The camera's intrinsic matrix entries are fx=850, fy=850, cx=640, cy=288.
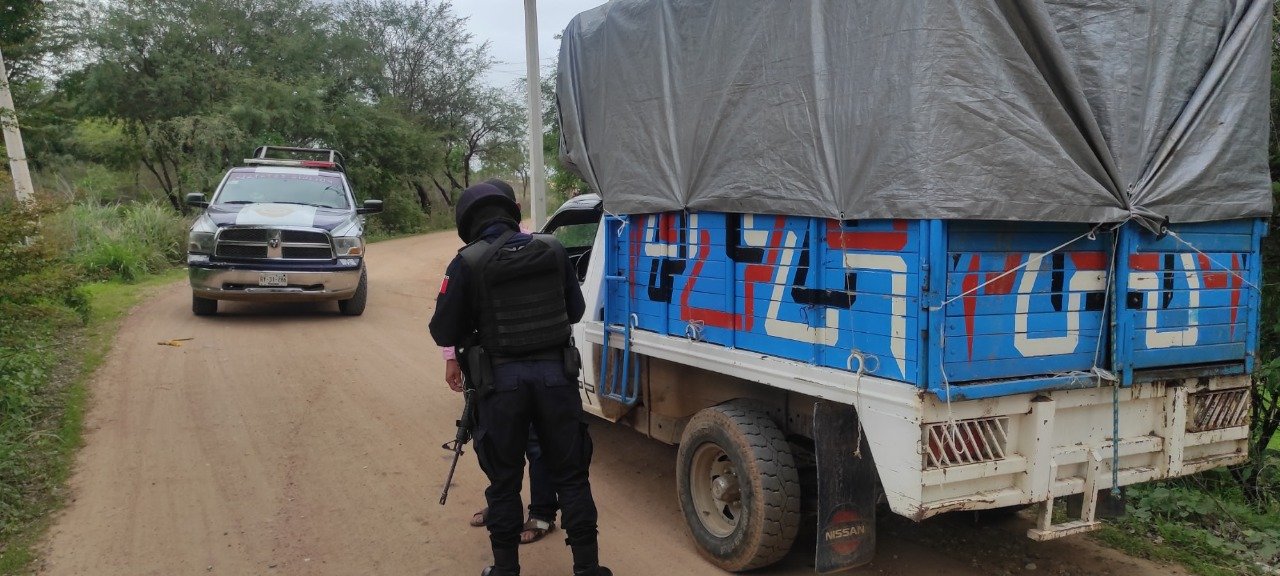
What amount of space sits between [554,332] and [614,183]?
1564 mm

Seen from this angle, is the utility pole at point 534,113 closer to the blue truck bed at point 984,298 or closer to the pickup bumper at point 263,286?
the pickup bumper at point 263,286

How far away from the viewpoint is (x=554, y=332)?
3744 millimetres

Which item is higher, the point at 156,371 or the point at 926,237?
the point at 926,237

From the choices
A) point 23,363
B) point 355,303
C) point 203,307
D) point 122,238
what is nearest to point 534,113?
point 355,303

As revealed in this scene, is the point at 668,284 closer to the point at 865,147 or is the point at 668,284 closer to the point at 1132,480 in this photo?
the point at 865,147

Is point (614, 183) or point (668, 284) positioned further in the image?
point (614, 183)

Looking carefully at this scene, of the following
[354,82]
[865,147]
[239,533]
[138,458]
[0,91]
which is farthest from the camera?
[354,82]

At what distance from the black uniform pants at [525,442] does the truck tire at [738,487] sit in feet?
2.23

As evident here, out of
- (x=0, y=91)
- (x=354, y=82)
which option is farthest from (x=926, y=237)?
(x=354, y=82)

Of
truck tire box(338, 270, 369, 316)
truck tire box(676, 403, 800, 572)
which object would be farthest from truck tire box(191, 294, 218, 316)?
truck tire box(676, 403, 800, 572)

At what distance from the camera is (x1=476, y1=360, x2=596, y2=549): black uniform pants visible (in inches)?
144

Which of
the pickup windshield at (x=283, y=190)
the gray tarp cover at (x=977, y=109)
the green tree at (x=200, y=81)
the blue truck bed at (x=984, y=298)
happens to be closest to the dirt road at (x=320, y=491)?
the blue truck bed at (x=984, y=298)

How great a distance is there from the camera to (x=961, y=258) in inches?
127

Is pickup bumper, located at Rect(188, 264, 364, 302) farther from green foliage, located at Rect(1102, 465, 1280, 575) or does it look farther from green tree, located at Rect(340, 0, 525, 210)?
green tree, located at Rect(340, 0, 525, 210)
